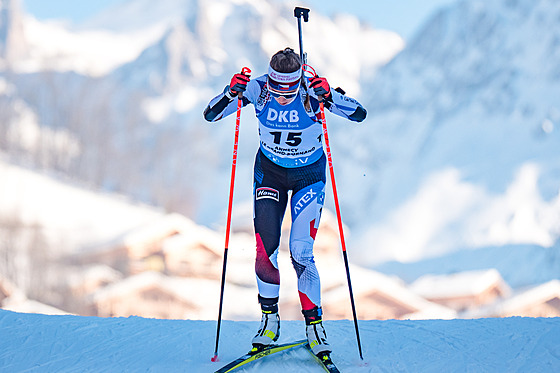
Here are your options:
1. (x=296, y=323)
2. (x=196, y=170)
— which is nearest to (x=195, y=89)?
(x=196, y=170)

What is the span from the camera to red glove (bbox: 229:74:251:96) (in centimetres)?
493

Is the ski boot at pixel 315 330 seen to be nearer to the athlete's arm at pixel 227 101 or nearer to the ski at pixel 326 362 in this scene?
the ski at pixel 326 362

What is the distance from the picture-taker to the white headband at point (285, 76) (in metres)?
4.78

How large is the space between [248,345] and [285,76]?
246 cm

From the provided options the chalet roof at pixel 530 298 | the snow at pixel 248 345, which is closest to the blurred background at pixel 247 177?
the chalet roof at pixel 530 298

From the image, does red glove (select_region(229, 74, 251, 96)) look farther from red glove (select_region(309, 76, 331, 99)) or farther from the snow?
the snow

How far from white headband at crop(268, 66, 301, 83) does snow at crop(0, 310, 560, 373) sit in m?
2.18

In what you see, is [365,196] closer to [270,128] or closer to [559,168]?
[559,168]

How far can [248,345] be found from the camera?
18.4 ft

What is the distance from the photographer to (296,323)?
6617mm

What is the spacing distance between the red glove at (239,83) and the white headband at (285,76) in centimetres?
25

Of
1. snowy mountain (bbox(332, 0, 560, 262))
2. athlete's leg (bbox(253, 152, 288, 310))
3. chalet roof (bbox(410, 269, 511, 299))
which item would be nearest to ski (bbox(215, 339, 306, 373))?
athlete's leg (bbox(253, 152, 288, 310))

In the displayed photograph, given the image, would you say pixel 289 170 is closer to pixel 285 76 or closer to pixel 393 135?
pixel 285 76

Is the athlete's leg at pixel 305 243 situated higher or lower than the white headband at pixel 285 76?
lower
